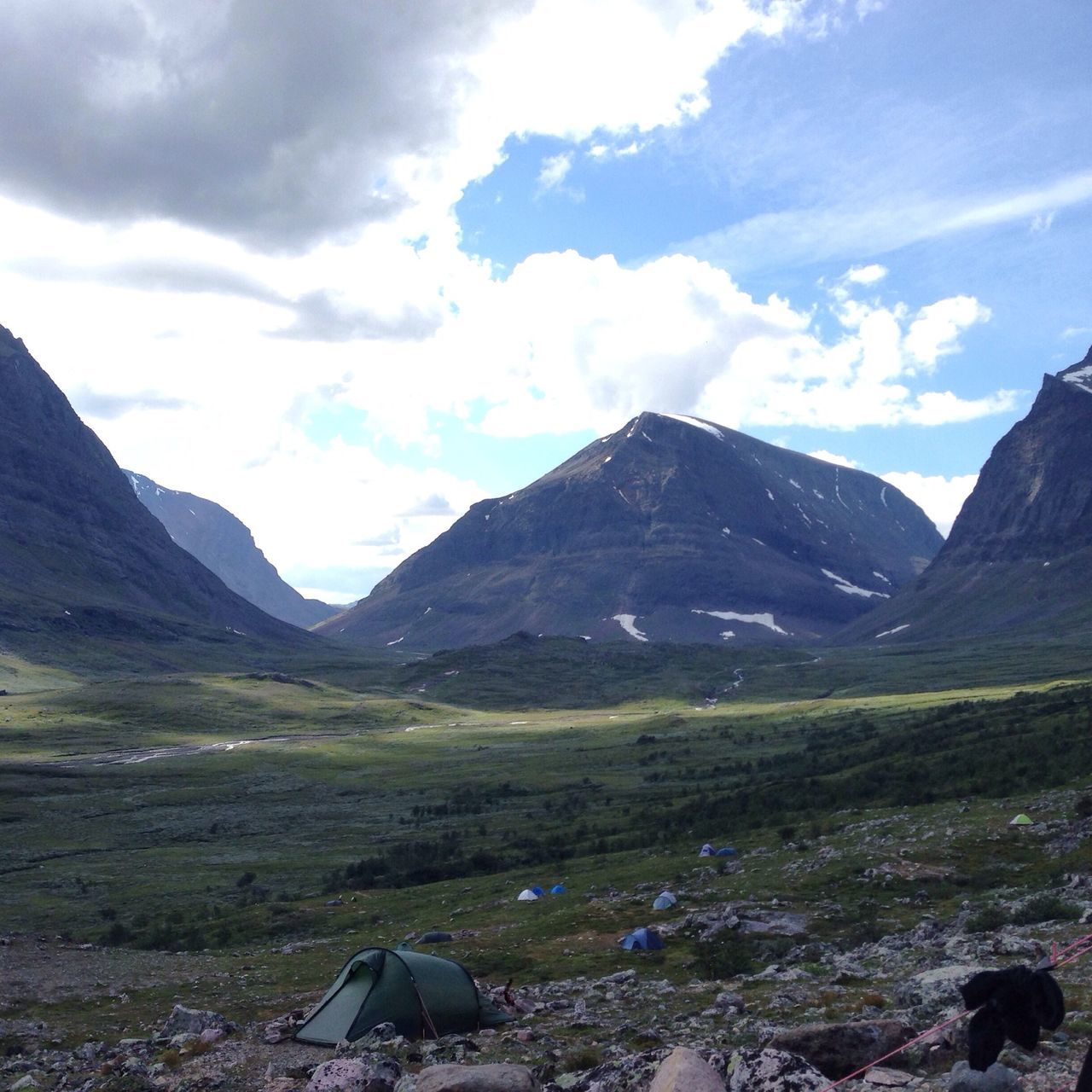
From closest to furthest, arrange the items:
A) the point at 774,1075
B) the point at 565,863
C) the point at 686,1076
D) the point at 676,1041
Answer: the point at 774,1075 < the point at 686,1076 < the point at 676,1041 < the point at 565,863

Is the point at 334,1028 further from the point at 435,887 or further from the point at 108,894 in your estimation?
the point at 108,894

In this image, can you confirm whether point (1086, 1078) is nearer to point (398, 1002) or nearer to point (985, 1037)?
point (985, 1037)

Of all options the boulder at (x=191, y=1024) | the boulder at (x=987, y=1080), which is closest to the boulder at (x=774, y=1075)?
the boulder at (x=987, y=1080)

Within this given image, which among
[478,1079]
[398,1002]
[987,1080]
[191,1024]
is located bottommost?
[191,1024]

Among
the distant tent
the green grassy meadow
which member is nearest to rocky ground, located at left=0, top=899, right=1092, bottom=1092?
the distant tent

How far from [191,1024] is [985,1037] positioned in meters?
19.2

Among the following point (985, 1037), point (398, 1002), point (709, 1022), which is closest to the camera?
point (985, 1037)

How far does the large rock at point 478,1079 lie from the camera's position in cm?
1576

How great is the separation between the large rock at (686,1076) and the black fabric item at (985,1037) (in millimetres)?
3382

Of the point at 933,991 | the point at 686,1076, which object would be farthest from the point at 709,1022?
the point at 686,1076

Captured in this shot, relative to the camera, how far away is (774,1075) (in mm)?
14156

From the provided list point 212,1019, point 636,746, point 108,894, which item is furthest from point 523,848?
point 636,746

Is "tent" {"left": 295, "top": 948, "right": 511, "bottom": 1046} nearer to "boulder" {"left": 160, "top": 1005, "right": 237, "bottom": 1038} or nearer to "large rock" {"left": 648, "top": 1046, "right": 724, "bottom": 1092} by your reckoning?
"boulder" {"left": 160, "top": 1005, "right": 237, "bottom": 1038}

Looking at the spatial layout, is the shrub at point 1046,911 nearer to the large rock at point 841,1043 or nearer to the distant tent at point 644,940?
the distant tent at point 644,940
